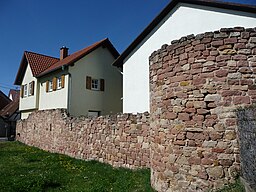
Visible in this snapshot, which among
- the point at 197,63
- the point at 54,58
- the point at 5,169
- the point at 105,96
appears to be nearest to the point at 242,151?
the point at 197,63

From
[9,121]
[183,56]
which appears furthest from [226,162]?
[9,121]

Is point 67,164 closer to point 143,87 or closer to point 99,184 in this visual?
point 99,184

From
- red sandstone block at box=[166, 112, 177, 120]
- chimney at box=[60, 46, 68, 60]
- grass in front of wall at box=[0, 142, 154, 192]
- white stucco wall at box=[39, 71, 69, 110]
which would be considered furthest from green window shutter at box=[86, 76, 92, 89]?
red sandstone block at box=[166, 112, 177, 120]

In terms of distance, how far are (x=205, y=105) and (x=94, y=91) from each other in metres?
14.7

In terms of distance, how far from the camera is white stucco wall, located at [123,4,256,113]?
35.0 feet

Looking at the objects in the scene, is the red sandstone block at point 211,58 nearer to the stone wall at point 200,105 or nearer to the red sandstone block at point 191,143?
the stone wall at point 200,105

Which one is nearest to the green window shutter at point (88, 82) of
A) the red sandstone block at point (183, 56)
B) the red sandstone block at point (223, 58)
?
the red sandstone block at point (183, 56)

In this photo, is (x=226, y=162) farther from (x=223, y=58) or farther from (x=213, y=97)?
(x=223, y=58)

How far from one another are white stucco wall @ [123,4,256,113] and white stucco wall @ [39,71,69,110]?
489 centimetres

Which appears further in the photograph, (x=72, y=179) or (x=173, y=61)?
(x=72, y=179)

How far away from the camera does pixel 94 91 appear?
18750mm

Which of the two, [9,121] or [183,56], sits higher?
[183,56]

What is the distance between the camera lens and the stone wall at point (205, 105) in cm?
452

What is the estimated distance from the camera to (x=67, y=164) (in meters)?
10.2
